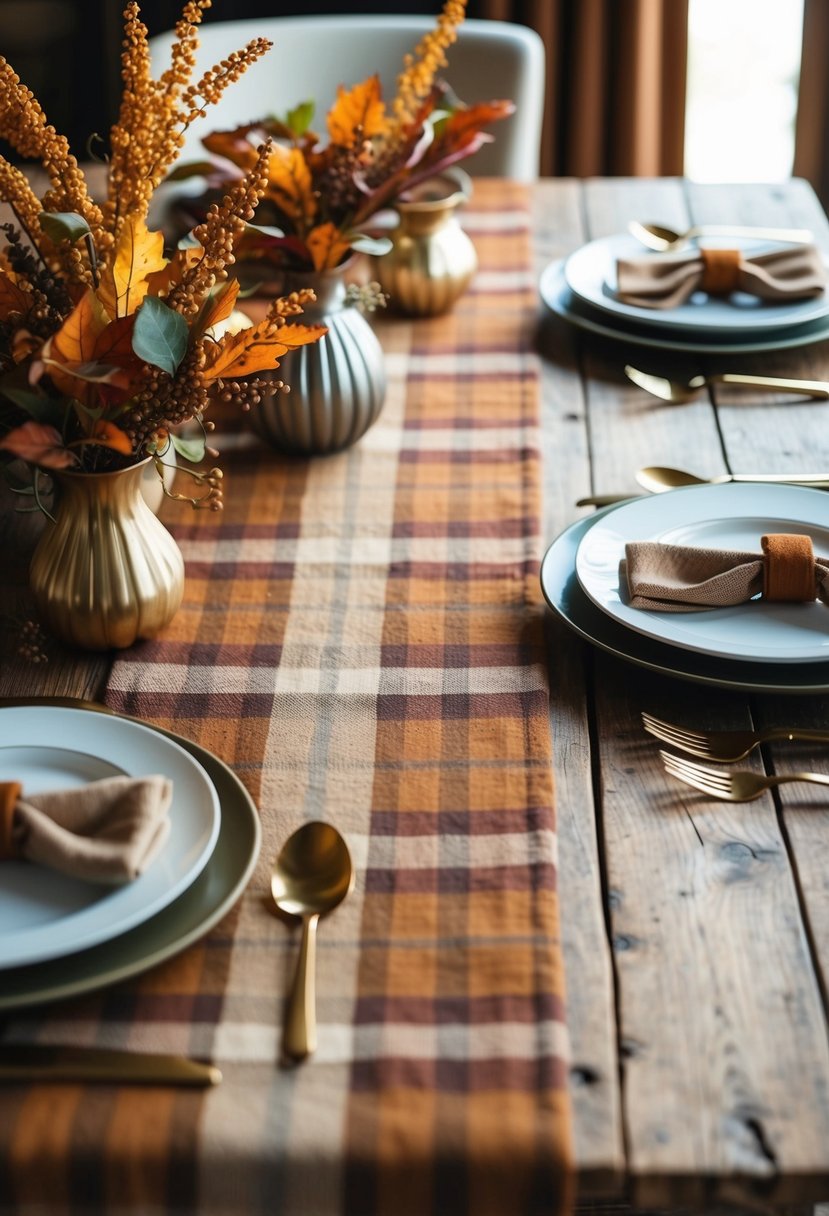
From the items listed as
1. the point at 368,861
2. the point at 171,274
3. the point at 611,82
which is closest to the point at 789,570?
the point at 368,861

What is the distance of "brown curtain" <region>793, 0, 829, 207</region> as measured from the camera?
2875 millimetres

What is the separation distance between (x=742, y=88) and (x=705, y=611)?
316 centimetres

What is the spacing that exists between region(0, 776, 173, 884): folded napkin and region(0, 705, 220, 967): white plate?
0.01 meters

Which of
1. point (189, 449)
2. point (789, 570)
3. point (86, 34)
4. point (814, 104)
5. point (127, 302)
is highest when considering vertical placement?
point (127, 302)

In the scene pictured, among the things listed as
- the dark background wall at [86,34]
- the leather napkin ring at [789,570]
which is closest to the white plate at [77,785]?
the leather napkin ring at [789,570]

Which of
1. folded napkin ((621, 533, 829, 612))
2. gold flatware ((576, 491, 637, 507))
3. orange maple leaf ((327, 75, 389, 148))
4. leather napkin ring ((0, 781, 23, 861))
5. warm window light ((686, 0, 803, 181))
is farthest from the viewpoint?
warm window light ((686, 0, 803, 181))

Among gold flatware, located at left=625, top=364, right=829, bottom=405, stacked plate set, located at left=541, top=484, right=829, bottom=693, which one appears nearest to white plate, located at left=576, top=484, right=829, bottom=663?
stacked plate set, located at left=541, top=484, right=829, bottom=693

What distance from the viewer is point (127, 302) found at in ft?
2.98

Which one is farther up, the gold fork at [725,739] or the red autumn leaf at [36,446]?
the red autumn leaf at [36,446]

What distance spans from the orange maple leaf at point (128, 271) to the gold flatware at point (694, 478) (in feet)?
1.68

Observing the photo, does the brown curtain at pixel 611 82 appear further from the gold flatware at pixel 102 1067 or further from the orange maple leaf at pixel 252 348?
the gold flatware at pixel 102 1067

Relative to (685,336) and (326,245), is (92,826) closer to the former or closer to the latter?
(326,245)

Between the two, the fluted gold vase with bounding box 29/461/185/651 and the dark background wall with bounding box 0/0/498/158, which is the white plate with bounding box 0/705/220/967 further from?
the dark background wall with bounding box 0/0/498/158

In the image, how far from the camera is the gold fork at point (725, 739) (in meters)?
0.90
